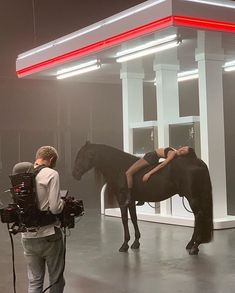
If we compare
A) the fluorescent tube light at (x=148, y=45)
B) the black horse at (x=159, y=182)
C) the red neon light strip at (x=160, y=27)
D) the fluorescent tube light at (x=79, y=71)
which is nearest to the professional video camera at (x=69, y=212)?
the black horse at (x=159, y=182)

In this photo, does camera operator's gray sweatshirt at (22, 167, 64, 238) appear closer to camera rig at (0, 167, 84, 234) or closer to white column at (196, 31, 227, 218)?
camera rig at (0, 167, 84, 234)

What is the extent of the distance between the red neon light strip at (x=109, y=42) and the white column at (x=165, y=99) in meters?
1.56

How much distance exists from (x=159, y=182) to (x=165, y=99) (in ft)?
9.24

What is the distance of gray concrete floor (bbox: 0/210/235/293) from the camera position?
5.02 metres

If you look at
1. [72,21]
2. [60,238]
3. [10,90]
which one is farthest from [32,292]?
[10,90]

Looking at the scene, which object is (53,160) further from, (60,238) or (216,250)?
(216,250)

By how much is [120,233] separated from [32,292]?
4.74 m

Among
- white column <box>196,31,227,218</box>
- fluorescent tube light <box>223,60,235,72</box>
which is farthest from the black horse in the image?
fluorescent tube light <box>223,60,235,72</box>

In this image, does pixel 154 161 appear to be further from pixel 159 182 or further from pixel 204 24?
pixel 204 24

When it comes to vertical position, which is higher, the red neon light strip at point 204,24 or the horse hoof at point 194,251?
the red neon light strip at point 204,24

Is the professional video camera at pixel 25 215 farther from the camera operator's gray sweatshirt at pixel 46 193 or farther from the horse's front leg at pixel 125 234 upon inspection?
the horse's front leg at pixel 125 234

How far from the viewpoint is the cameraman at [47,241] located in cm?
376

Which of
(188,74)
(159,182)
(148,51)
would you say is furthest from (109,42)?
(188,74)

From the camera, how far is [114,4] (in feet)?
41.7
